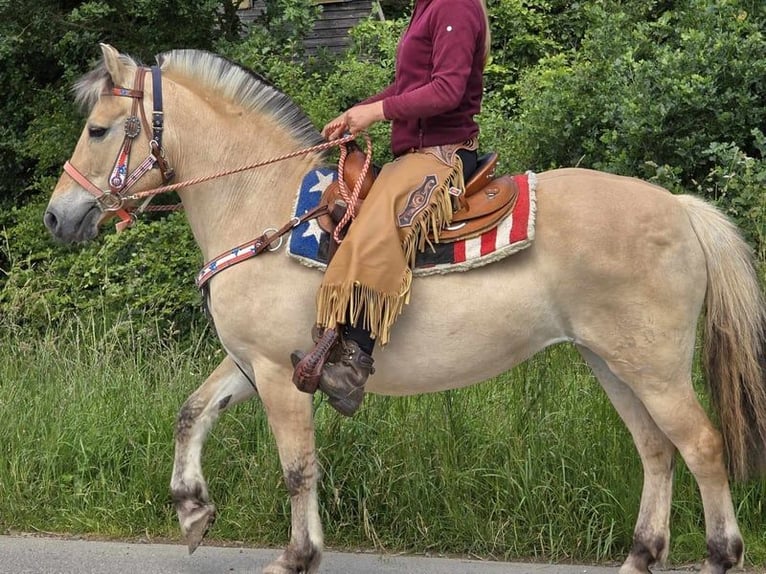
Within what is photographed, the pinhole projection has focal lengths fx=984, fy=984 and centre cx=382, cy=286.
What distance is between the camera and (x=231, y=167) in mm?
4301

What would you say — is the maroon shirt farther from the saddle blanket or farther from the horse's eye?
the horse's eye

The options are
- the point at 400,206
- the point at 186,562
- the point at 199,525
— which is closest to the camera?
the point at 400,206

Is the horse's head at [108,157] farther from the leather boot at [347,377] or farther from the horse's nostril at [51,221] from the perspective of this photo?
the leather boot at [347,377]

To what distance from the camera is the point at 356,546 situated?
4992mm

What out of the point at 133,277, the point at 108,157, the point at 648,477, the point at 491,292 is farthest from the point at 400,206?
the point at 133,277

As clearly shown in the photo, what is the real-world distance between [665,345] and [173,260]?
541 cm

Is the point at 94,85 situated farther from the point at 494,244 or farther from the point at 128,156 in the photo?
the point at 494,244

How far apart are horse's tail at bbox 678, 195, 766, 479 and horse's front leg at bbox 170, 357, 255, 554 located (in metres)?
2.13

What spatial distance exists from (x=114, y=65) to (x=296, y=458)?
5.99 ft

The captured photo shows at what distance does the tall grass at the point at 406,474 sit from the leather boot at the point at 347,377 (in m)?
1.08

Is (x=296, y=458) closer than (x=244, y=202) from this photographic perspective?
Yes

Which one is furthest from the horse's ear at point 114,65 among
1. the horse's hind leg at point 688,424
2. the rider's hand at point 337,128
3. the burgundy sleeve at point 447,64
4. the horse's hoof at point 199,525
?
the horse's hind leg at point 688,424

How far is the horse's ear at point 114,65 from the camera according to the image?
411 centimetres

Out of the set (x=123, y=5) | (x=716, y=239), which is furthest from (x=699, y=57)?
(x=123, y=5)
